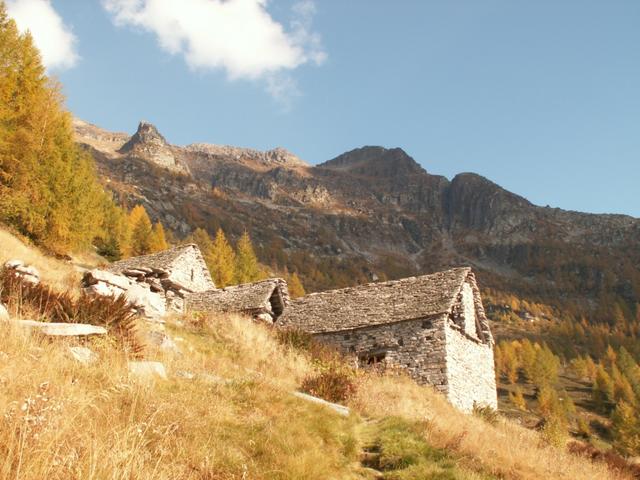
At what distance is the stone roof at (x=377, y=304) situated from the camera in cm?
2389

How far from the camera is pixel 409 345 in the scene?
75.6ft

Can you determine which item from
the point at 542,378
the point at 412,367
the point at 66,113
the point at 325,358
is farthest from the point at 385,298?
the point at 542,378

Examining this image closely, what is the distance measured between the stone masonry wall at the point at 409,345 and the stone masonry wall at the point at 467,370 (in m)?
0.42

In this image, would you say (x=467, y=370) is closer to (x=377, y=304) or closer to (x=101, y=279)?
(x=377, y=304)

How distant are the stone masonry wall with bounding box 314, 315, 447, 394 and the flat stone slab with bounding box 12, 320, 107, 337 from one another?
1561 cm

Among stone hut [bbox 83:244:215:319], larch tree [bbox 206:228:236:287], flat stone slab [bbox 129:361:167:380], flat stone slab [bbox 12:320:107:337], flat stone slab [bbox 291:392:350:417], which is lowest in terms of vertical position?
flat stone slab [bbox 291:392:350:417]

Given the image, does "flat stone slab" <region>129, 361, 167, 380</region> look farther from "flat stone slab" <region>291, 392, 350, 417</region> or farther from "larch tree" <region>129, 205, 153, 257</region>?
"larch tree" <region>129, 205, 153, 257</region>

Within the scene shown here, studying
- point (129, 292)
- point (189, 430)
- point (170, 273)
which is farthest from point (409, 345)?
point (189, 430)

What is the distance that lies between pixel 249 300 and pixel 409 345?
9888mm

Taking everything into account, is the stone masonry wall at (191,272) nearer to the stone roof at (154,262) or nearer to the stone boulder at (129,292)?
the stone roof at (154,262)

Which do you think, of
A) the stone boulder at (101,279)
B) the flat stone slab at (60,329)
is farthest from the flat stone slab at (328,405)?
the stone boulder at (101,279)

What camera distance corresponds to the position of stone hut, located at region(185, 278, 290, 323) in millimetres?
28234

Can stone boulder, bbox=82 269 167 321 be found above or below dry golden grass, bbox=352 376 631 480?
above

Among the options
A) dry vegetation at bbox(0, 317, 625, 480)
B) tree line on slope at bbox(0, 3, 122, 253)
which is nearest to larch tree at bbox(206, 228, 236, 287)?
tree line on slope at bbox(0, 3, 122, 253)
